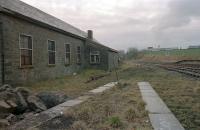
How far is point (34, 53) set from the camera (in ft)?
56.9

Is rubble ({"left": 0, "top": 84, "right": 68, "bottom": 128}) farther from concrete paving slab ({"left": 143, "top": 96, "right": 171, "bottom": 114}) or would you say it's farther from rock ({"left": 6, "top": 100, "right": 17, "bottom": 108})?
concrete paving slab ({"left": 143, "top": 96, "right": 171, "bottom": 114})

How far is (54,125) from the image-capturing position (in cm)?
610

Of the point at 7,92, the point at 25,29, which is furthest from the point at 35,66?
the point at 7,92

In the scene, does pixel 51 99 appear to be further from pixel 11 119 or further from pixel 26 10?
pixel 26 10

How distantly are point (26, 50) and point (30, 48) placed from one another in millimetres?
500

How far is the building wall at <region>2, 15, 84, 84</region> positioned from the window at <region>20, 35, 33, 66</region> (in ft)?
1.11

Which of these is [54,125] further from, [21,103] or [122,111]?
[21,103]

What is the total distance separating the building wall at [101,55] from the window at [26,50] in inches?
621

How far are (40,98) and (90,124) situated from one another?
15.1 ft

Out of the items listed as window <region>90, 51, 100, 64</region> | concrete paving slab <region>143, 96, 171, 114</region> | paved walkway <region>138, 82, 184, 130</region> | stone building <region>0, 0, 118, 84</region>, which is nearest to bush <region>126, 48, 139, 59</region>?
window <region>90, 51, 100, 64</region>

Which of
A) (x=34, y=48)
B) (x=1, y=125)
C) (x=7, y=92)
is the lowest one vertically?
(x=1, y=125)

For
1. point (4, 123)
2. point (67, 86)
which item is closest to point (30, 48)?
point (67, 86)

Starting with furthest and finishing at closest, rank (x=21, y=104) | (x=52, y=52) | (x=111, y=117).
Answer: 1. (x=52, y=52)
2. (x=21, y=104)
3. (x=111, y=117)

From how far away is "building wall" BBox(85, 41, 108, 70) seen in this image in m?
32.6
